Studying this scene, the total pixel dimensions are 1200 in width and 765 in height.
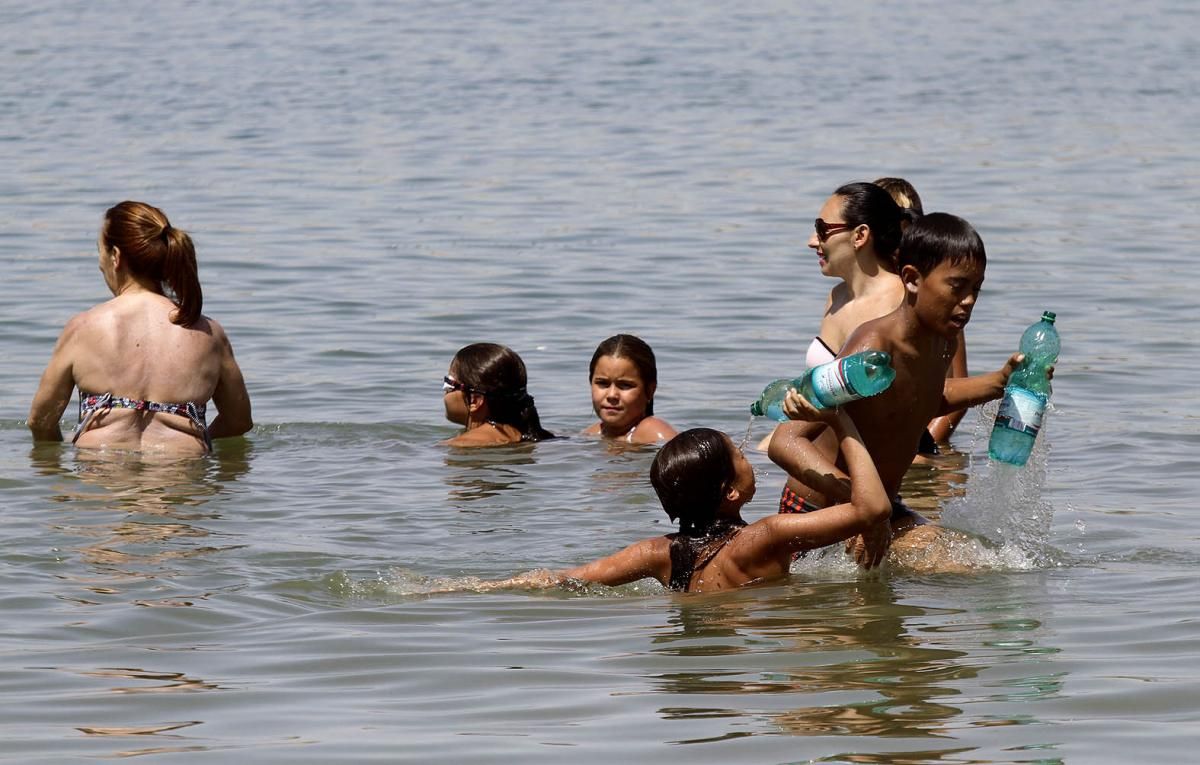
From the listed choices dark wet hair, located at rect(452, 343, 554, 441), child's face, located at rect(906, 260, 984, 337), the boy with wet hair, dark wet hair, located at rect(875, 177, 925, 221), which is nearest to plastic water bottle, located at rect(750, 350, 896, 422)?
the boy with wet hair

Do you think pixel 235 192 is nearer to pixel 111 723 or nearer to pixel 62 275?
pixel 62 275

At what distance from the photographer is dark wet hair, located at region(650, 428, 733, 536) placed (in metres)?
6.44

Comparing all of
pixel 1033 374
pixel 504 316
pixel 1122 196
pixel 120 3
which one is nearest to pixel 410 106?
pixel 1122 196

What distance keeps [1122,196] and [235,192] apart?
29.6ft

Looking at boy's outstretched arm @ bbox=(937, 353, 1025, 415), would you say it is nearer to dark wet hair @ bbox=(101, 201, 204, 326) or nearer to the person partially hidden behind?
the person partially hidden behind

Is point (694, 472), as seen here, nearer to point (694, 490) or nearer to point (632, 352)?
point (694, 490)

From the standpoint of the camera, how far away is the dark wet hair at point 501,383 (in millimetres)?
10117

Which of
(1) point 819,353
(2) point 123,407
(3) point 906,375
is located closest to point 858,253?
(1) point 819,353

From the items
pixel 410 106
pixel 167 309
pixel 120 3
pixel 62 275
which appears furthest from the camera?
pixel 120 3

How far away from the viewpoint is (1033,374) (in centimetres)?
670

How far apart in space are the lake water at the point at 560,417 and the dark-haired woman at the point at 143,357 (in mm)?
279

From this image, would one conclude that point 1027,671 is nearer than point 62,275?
Yes

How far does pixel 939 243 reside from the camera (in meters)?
6.06

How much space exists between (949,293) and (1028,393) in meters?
0.76
